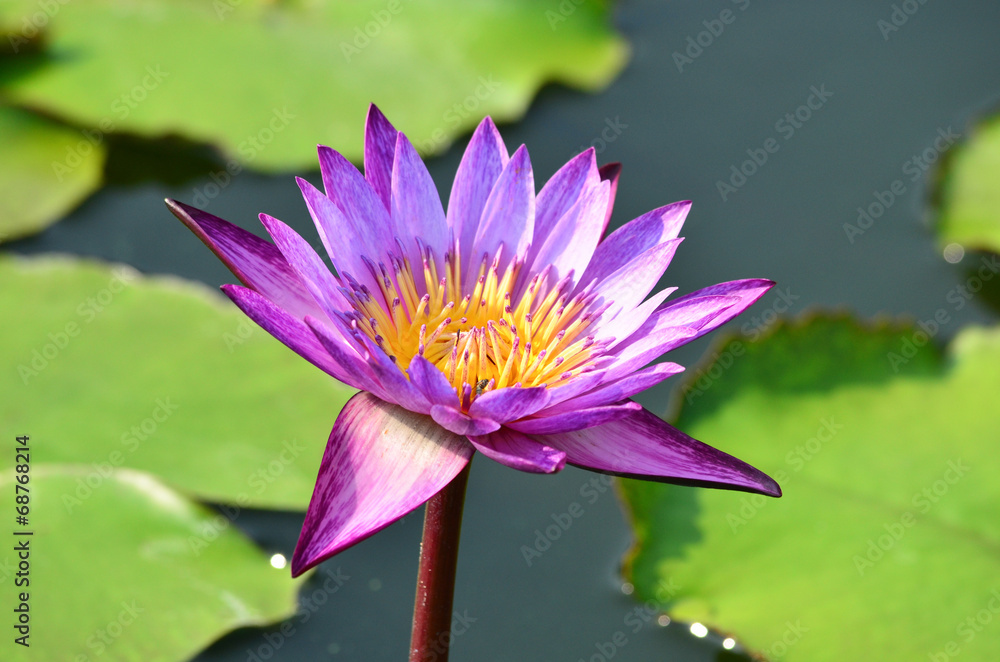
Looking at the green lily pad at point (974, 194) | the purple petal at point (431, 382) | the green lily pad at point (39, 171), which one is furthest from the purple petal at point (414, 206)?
the green lily pad at point (974, 194)

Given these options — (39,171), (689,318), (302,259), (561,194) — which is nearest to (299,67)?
(39,171)

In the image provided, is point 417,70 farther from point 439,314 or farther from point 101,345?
point 439,314

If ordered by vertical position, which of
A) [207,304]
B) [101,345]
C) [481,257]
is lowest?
[101,345]

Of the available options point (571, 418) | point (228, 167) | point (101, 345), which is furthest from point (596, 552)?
point (228, 167)

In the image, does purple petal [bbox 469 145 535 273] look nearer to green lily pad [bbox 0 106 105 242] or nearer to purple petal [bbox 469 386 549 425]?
purple petal [bbox 469 386 549 425]

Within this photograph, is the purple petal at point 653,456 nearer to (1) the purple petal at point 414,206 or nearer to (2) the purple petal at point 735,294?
Answer: (2) the purple petal at point 735,294

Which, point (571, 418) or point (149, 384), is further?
point (149, 384)
